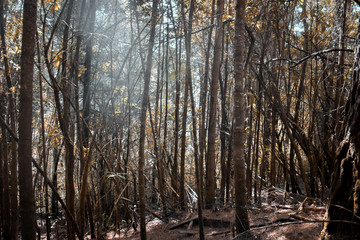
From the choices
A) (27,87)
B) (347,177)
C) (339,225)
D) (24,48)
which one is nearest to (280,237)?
(339,225)

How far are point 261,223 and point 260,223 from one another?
0.12 ft

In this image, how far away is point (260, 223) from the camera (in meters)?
4.00

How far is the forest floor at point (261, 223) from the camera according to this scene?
3512mm

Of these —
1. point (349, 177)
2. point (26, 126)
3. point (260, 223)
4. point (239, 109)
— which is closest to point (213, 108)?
point (239, 109)

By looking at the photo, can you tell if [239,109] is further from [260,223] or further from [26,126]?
[26,126]

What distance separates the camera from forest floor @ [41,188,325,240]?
3.51m

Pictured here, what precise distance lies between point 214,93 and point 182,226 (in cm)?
251

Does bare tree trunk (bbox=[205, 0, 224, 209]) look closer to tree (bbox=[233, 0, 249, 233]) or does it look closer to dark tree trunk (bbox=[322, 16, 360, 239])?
tree (bbox=[233, 0, 249, 233])

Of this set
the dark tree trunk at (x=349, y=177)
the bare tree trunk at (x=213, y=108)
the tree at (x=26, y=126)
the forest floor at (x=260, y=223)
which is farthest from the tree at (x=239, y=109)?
the tree at (x=26, y=126)

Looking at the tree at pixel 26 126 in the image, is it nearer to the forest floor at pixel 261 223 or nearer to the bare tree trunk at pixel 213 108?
the forest floor at pixel 261 223

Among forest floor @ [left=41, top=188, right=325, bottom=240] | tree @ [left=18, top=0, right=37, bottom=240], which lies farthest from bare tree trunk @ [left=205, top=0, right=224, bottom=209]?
tree @ [left=18, top=0, right=37, bottom=240]

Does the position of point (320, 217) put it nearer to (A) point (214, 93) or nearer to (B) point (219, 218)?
(B) point (219, 218)

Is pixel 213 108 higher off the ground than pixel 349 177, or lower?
higher

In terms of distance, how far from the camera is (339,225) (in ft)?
8.27
